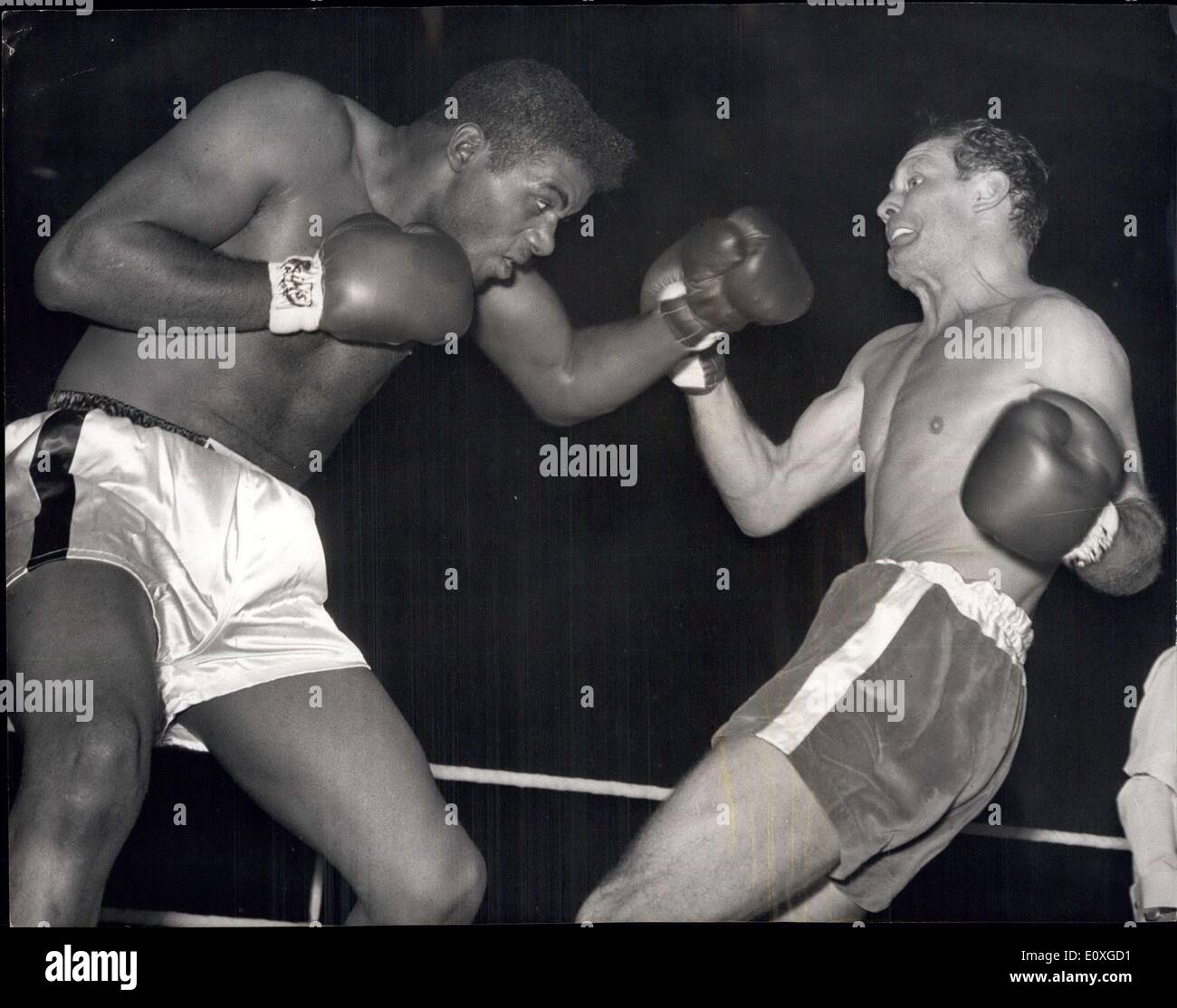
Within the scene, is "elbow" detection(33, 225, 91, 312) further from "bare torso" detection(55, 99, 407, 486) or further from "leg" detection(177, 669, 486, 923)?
"leg" detection(177, 669, 486, 923)

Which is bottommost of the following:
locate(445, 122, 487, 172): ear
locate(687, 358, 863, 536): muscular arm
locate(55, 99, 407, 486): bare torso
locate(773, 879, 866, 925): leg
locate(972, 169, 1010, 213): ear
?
locate(773, 879, 866, 925): leg

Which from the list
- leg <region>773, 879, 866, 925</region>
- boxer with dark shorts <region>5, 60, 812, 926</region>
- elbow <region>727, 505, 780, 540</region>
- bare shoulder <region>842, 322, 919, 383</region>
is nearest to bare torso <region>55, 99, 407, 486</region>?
boxer with dark shorts <region>5, 60, 812, 926</region>

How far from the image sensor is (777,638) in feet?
8.54

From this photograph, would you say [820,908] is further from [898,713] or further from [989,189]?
[989,189]

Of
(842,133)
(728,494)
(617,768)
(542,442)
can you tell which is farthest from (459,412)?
(842,133)

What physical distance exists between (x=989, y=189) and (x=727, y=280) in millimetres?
568

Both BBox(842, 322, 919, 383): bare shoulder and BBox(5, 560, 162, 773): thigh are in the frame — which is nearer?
BBox(5, 560, 162, 773): thigh

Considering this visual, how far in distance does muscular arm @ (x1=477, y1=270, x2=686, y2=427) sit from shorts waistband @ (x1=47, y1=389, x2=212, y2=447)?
59 centimetres

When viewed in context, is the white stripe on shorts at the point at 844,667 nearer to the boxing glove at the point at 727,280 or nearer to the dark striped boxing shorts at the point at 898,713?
the dark striped boxing shorts at the point at 898,713

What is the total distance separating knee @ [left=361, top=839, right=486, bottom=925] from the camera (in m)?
2.43

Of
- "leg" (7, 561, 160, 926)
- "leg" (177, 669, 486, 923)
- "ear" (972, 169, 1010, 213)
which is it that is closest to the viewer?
"leg" (7, 561, 160, 926)

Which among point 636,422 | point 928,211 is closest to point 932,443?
point 928,211
